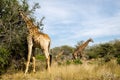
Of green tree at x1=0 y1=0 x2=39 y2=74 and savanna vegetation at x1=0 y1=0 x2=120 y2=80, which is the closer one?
savanna vegetation at x1=0 y1=0 x2=120 y2=80

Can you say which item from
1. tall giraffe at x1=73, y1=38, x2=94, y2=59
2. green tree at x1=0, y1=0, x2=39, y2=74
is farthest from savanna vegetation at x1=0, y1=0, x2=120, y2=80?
tall giraffe at x1=73, y1=38, x2=94, y2=59

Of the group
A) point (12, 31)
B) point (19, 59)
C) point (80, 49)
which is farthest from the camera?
point (80, 49)

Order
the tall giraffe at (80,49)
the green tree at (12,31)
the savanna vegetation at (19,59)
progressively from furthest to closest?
the tall giraffe at (80,49) → the green tree at (12,31) → the savanna vegetation at (19,59)

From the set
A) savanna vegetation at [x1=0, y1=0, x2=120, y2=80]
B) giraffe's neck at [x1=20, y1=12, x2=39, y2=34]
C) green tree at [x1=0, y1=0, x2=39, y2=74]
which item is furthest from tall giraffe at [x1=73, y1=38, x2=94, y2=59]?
giraffe's neck at [x1=20, y1=12, x2=39, y2=34]

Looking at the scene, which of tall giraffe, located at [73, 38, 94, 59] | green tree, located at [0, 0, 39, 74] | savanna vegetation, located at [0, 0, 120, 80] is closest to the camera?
savanna vegetation, located at [0, 0, 120, 80]

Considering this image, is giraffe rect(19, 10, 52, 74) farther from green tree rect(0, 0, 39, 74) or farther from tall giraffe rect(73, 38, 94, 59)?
tall giraffe rect(73, 38, 94, 59)

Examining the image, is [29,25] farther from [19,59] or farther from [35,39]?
[19,59]

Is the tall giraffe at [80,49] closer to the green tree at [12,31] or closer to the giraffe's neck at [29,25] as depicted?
the green tree at [12,31]

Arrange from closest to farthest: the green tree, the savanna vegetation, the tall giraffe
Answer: the savanna vegetation → the green tree → the tall giraffe

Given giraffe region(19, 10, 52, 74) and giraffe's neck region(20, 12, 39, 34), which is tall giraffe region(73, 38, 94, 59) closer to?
giraffe region(19, 10, 52, 74)

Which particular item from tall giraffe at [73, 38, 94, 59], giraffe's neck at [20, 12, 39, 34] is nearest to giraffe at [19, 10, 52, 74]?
giraffe's neck at [20, 12, 39, 34]

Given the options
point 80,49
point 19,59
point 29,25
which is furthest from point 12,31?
point 80,49

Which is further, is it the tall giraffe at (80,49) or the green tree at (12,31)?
the tall giraffe at (80,49)

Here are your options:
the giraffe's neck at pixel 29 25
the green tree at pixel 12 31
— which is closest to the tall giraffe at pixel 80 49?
the green tree at pixel 12 31
